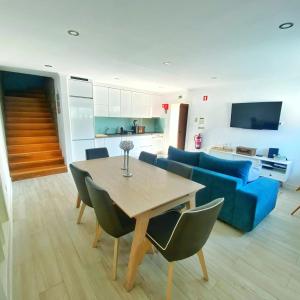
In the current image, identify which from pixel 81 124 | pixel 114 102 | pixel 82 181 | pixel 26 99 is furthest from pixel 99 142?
pixel 82 181

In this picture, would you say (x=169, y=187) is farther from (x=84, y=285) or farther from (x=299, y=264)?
(x=299, y=264)

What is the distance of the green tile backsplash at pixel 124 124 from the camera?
537 centimetres

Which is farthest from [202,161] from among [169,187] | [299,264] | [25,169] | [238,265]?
[25,169]

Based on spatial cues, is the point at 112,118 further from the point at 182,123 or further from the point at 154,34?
the point at 154,34

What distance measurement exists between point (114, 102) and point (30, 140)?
2433 millimetres

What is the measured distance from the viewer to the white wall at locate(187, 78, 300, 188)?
3.61 metres

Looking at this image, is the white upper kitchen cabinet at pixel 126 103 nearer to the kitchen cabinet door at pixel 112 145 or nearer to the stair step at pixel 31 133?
the kitchen cabinet door at pixel 112 145

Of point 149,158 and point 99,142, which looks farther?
point 99,142

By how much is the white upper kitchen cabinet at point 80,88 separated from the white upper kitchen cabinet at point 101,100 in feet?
1.17

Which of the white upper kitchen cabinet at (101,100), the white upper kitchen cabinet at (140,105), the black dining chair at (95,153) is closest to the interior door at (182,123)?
the white upper kitchen cabinet at (140,105)

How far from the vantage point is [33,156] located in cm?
412

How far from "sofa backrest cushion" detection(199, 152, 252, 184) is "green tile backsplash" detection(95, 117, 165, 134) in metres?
3.71

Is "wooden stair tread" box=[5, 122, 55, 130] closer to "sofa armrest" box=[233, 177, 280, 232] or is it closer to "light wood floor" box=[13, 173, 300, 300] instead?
"light wood floor" box=[13, 173, 300, 300]

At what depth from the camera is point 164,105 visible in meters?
6.02
